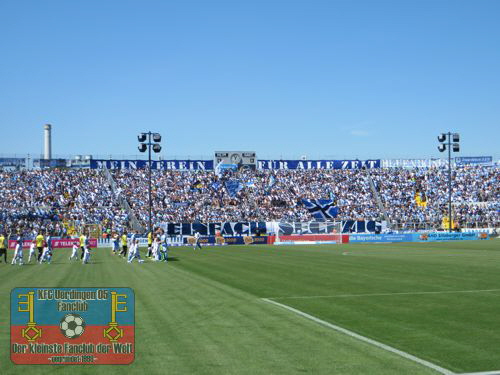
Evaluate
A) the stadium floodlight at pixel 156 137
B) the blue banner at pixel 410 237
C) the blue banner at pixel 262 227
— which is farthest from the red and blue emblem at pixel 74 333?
the blue banner at pixel 410 237

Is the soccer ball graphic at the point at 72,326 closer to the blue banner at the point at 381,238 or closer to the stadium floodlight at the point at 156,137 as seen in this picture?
the stadium floodlight at the point at 156,137

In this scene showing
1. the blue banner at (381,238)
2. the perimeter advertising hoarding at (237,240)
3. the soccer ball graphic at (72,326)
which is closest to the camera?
the soccer ball graphic at (72,326)

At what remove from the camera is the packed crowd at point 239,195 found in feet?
210

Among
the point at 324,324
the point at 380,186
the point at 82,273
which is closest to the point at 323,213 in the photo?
the point at 380,186

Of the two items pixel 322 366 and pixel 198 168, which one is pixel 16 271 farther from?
pixel 198 168

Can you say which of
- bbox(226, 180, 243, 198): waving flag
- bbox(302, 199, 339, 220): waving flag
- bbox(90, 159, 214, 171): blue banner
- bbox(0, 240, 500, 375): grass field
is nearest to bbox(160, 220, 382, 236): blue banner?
bbox(302, 199, 339, 220): waving flag

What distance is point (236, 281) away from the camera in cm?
2231

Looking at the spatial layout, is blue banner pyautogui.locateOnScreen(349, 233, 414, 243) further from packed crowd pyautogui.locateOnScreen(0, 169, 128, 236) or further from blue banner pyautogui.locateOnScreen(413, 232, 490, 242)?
packed crowd pyautogui.locateOnScreen(0, 169, 128, 236)

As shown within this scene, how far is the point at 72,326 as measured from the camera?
37.2 feet

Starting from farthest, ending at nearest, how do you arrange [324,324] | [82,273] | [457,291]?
[82,273] < [457,291] < [324,324]

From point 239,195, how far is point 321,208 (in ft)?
37.0

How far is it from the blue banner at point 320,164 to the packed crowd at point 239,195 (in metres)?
1.22

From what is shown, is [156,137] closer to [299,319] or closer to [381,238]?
[381,238]

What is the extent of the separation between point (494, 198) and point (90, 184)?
5439 cm
